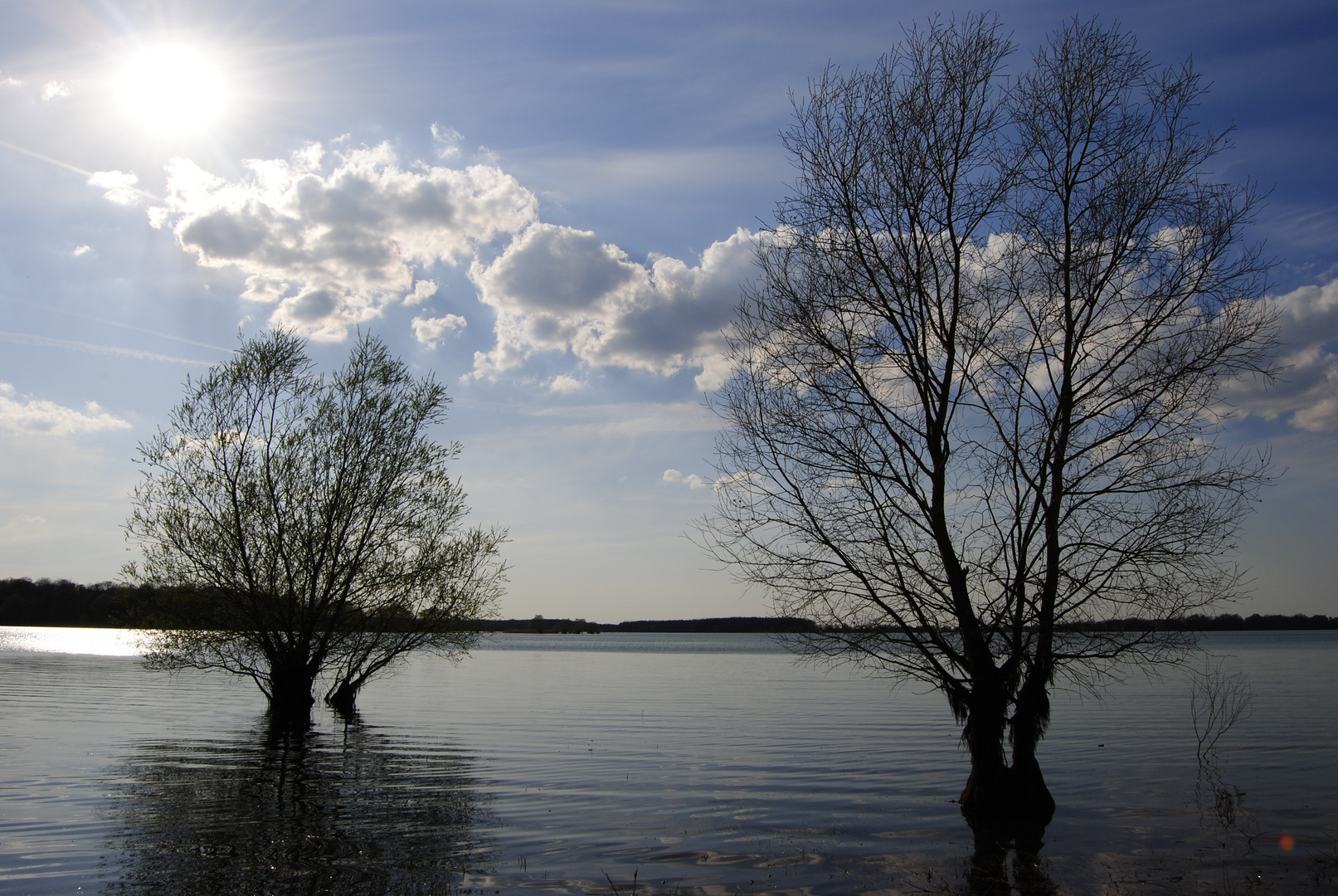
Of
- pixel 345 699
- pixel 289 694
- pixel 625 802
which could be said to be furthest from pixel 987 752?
pixel 345 699

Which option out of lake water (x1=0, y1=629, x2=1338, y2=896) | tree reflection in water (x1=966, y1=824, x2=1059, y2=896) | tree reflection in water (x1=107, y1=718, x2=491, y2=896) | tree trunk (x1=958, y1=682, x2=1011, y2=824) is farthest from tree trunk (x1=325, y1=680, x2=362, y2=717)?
tree reflection in water (x1=966, y1=824, x2=1059, y2=896)

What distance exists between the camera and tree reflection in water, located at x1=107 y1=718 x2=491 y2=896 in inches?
386

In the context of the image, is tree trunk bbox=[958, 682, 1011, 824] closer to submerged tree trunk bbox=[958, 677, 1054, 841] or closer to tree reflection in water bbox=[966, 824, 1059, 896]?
submerged tree trunk bbox=[958, 677, 1054, 841]

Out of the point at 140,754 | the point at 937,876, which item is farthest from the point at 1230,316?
the point at 140,754

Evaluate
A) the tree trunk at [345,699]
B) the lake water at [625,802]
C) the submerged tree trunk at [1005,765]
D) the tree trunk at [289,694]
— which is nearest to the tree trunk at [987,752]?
the submerged tree trunk at [1005,765]

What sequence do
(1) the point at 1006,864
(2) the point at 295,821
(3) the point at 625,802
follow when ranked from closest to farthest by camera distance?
(1) the point at 1006,864 → (2) the point at 295,821 → (3) the point at 625,802

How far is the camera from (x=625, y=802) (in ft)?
50.1

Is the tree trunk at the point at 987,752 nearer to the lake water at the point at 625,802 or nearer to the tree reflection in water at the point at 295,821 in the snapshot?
the lake water at the point at 625,802

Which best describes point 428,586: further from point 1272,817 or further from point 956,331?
point 1272,817

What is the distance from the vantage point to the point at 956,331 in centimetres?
1257

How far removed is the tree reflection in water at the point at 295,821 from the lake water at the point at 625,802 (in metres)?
0.06

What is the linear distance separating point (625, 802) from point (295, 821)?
5.51 m

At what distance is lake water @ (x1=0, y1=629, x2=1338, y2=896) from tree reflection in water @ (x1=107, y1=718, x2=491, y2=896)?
0.20 ft

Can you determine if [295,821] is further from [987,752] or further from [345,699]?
[345,699]
